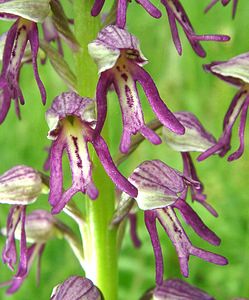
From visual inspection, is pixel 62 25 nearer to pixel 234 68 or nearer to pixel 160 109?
pixel 160 109

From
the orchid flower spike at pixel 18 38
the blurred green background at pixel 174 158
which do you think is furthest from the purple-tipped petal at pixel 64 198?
the blurred green background at pixel 174 158

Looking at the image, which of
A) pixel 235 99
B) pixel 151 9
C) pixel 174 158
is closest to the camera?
pixel 151 9

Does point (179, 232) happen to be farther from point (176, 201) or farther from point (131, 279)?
point (131, 279)

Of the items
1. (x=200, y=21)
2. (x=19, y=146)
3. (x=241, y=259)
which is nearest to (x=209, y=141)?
(x=241, y=259)

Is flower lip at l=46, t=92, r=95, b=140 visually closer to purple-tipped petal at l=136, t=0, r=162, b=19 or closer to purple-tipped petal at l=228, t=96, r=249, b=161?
purple-tipped petal at l=136, t=0, r=162, b=19

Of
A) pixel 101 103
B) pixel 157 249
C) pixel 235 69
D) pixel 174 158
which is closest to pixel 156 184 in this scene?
pixel 157 249

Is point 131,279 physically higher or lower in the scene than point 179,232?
lower

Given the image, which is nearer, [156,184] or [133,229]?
[156,184]
